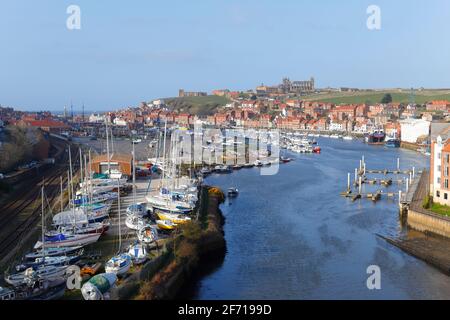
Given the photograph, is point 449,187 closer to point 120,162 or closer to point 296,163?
point 120,162

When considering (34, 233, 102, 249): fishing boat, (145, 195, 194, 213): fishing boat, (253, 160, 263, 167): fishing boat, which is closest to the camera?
(34, 233, 102, 249): fishing boat

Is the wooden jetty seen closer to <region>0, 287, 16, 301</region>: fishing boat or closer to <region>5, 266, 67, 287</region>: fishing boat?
<region>5, 266, 67, 287</region>: fishing boat

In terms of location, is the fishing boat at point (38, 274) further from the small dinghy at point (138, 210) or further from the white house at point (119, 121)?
the white house at point (119, 121)

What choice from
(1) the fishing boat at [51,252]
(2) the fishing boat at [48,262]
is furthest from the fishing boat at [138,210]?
(2) the fishing boat at [48,262]

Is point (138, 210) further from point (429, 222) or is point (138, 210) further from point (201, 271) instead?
point (429, 222)

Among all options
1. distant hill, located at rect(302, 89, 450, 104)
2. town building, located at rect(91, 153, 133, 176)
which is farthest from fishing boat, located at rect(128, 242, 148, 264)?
distant hill, located at rect(302, 89, 450, 104)
